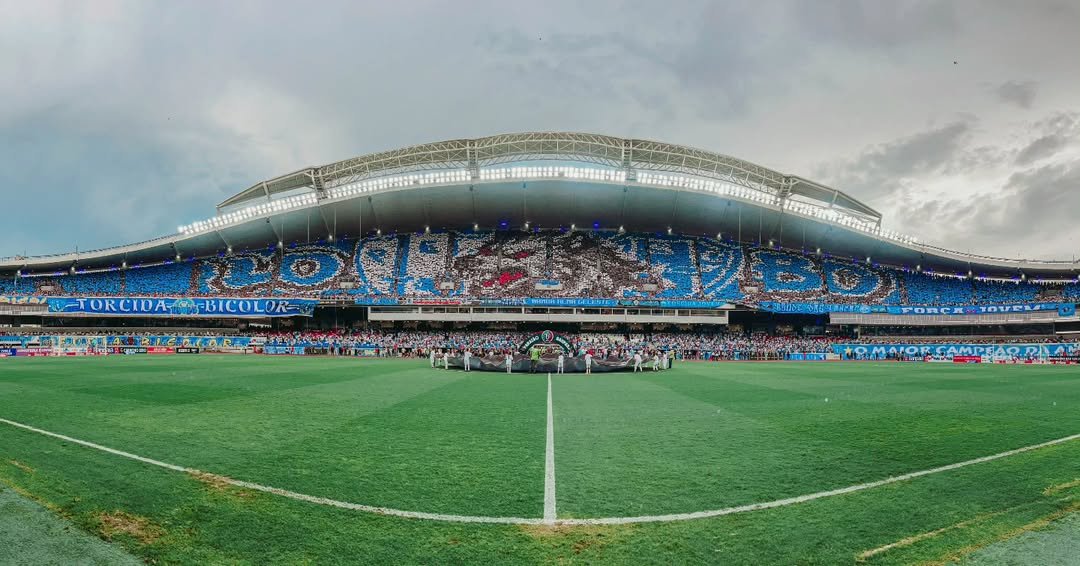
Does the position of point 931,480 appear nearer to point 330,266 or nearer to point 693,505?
point 693,505

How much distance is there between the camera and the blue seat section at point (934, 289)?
50.7 metres

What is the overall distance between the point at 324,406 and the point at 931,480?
33.3 ft

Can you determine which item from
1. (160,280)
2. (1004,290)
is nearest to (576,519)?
(160,280)

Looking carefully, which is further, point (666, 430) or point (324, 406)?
point (324, 406)

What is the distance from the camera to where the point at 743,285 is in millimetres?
49156

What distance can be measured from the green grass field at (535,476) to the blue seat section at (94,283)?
47479mm

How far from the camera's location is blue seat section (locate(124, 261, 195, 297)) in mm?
48375

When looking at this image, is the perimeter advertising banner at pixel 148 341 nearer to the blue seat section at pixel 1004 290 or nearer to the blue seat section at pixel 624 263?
the blue seat section at pixel 624 263

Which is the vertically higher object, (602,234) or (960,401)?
(602,234)

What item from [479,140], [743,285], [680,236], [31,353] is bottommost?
[31,353]

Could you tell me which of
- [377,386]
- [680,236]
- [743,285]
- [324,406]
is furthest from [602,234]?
[324,406]

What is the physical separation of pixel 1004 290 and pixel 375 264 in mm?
61660

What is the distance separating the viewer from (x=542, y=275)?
49.0 m

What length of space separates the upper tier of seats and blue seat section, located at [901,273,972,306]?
0.33 feet
